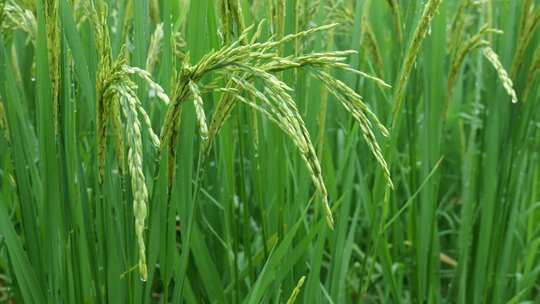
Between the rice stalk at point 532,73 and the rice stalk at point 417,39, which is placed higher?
the rice stalk at point 417,39

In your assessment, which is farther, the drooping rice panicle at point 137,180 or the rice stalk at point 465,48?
the rice stalk at point 465,48

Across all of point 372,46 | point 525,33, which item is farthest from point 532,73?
point 372,46

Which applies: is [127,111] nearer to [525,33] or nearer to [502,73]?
[502,73]

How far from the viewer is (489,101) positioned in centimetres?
190

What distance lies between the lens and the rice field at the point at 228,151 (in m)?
1.10

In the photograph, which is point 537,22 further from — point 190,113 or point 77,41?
point 77,41

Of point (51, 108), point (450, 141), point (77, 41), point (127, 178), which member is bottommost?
point (450, 141)

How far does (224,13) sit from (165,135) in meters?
0.26

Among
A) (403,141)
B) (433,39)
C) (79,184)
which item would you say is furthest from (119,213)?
(403,141)

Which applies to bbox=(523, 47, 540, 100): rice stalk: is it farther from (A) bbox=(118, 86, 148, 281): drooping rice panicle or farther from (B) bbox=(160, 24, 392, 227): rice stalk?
(A) bbox=(118, 86, 148, 281): drooping rice panicle

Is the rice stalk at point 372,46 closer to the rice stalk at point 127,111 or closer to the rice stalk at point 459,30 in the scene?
the rice stalk at point 459,30

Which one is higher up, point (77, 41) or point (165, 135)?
point (77, 41)

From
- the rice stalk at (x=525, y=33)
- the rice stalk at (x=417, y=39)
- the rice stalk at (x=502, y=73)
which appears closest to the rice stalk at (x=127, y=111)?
Result: the rice stalk at (x=417, y=39)

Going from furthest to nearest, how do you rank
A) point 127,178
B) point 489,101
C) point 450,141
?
point 450,141 < point 489,101 < point 127,178
